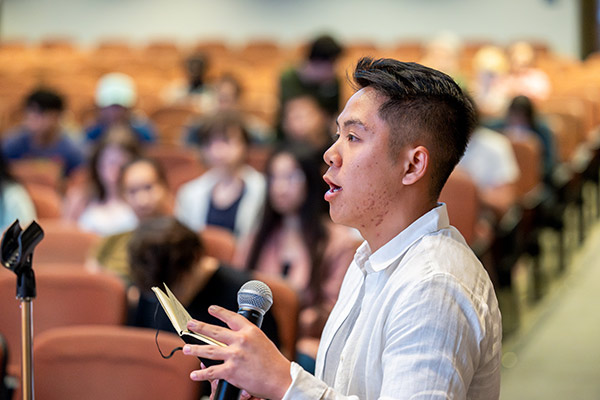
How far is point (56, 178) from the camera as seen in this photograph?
4613 millimetres

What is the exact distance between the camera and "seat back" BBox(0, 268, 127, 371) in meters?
2.62

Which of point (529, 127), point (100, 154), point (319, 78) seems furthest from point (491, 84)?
point (100, 154)

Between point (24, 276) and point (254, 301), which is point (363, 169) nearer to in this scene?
point (254, 301)

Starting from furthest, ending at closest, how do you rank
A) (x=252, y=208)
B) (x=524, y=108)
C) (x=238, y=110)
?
(x=238, y=110) → (x=524, y=108) → (x=252, y=208)

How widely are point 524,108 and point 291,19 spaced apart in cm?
848

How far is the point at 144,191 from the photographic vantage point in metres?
3.49

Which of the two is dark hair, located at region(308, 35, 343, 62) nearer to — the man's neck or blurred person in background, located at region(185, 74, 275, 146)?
blurred person in background, located at region(185, 74, 275, 146)

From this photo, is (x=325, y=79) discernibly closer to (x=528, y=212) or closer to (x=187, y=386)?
(x=528, y=212)

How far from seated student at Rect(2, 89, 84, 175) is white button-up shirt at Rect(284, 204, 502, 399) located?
4.39 metres

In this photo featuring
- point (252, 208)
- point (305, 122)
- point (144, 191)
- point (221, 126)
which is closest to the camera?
point (144, 191)

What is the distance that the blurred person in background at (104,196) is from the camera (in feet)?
12.6

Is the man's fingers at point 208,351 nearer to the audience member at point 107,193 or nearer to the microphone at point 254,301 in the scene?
the microphone at point 254,301

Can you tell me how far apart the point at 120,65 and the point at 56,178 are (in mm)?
5953

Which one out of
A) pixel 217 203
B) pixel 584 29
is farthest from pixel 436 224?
pixel 584 29
